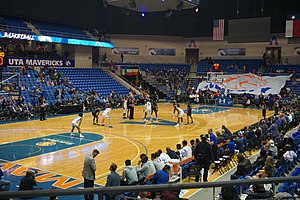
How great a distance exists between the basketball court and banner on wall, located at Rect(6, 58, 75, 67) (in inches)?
358

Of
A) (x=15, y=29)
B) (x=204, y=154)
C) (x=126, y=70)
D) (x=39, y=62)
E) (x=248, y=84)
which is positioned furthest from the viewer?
(x=126, y=70)

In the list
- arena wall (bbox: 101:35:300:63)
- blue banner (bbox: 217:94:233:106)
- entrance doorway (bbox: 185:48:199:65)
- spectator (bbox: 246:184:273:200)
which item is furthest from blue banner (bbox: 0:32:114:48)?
spectator (bbox: 246:184:273:200)

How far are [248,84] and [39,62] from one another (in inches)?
881

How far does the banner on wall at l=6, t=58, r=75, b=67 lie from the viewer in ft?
101

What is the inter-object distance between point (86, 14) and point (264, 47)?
23282mm

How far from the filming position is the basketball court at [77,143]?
38.5 ft

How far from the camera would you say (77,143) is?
16.3 metres

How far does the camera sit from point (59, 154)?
559 inches

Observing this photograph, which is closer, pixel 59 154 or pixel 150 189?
pixel 150 189

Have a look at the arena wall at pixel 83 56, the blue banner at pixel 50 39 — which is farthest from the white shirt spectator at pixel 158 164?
the arena wall at pixel 83 56

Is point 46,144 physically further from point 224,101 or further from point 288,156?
point 224,101

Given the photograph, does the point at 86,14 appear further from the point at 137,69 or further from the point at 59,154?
the point at 59,154

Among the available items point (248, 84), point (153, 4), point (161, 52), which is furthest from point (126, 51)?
point (153, 4)

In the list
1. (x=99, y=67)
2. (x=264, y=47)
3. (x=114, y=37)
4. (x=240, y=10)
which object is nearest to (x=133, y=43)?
(x=114, y=37)
